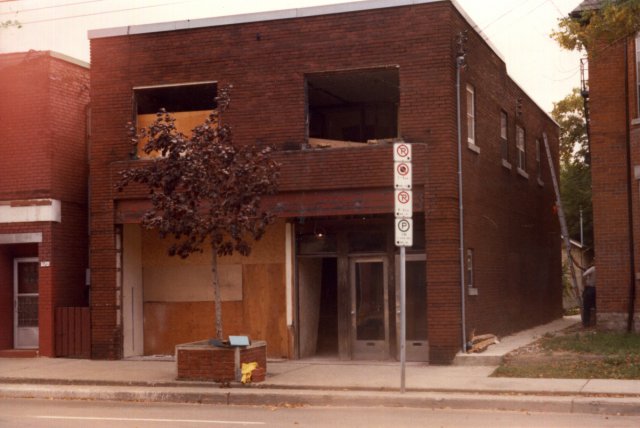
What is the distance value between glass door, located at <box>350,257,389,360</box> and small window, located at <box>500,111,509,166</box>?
5.54 meters

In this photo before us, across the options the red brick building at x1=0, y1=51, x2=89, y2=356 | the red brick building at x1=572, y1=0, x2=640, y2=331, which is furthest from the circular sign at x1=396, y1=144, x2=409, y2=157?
the red brick building at x1=0, y1=51, x2=89, y2=356

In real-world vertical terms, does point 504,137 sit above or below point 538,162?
above

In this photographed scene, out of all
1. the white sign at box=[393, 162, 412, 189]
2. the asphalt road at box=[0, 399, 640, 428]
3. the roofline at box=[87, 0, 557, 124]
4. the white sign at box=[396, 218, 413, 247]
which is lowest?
the asphalt road at box=[0, 399, 640, 428]

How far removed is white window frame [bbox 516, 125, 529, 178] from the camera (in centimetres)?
2511

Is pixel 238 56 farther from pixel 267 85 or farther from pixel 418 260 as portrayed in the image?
pixel 418 260

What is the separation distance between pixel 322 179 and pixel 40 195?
6.54 metres

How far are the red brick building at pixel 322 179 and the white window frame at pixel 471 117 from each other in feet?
0.19

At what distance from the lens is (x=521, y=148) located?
84.3ft

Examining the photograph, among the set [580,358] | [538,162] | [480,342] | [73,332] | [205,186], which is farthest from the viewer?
[538,162]

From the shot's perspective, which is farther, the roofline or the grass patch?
the roofline

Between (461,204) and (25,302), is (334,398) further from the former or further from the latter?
(25,302)

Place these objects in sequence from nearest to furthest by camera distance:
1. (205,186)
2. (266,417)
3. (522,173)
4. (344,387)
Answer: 1. (266,417)
2. (344,387)
3. (205,186)
4. (522,173)

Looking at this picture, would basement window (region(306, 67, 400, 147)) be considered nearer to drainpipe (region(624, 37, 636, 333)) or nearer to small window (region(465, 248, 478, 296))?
small window (region(465, 248, 478, 296))

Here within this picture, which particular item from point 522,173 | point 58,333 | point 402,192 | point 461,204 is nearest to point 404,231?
point 402,192
